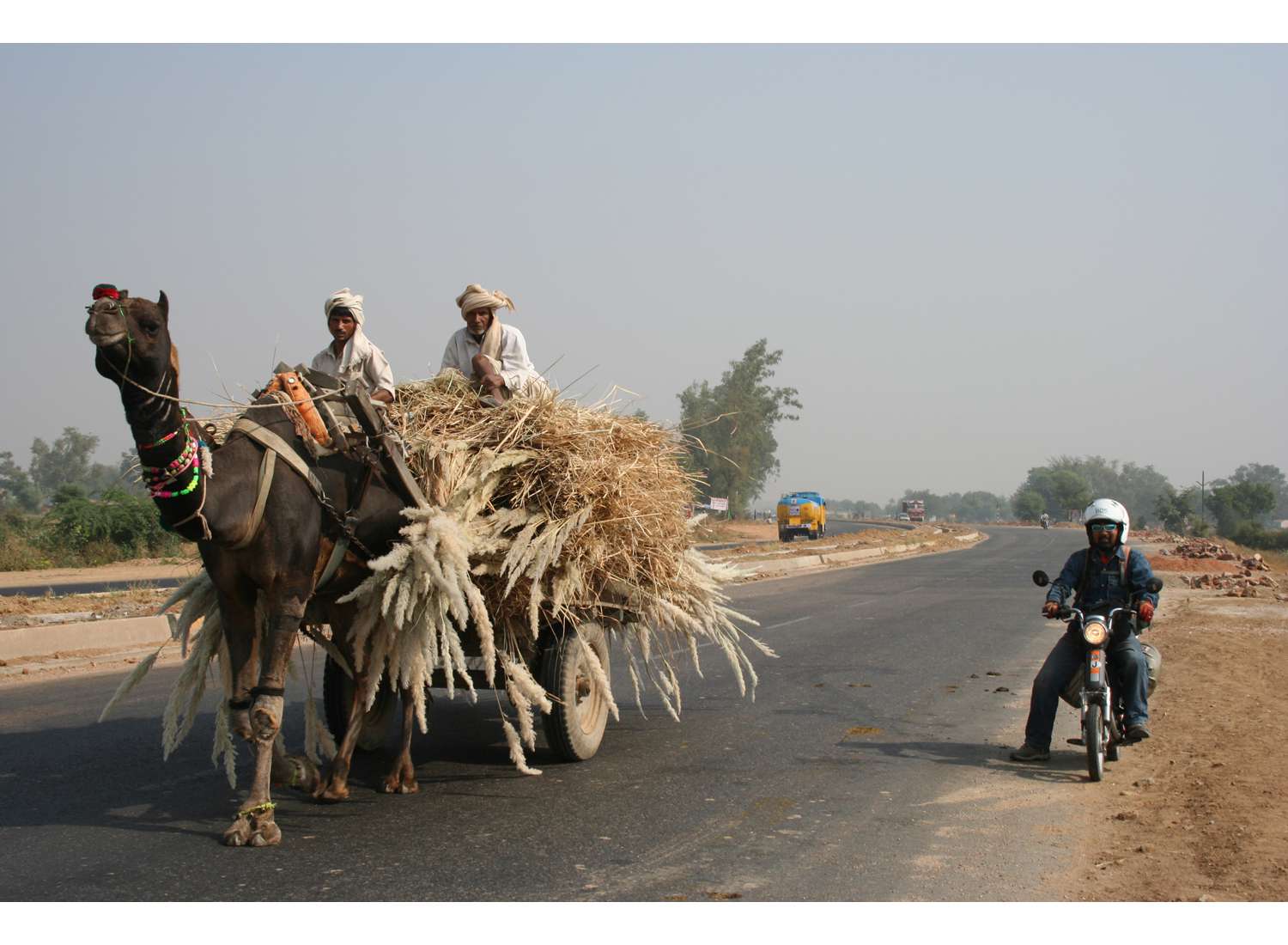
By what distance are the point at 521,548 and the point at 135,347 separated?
7.95 feet

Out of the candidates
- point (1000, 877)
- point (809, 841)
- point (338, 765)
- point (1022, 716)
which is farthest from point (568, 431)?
point (1022, 716)

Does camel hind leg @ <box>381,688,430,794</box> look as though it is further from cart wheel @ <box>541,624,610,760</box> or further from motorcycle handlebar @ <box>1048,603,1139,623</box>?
motorcycle handlebar @ <box>1048,603,1139,623</box>

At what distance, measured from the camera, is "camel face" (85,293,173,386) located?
486cm

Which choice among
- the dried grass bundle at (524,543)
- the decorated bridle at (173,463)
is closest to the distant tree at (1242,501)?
the dried grass bundle at (524,543)

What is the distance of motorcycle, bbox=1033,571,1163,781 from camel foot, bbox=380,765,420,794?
4140 millimetres

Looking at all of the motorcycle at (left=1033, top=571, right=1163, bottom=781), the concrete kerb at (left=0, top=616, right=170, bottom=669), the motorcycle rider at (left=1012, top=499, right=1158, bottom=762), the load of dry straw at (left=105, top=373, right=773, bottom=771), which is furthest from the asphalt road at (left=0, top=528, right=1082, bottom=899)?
the concrete kerb at (left=0, top=616, right=170, bottom=669)

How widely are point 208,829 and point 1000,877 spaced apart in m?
3.81

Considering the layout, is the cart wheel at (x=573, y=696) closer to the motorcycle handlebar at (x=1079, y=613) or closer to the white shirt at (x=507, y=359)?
the white shirt at (x=507, y=359)

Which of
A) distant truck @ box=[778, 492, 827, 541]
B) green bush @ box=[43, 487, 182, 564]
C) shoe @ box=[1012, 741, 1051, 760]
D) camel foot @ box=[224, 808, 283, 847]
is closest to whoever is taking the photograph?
camel foot @ box=[224, 808, 283, 847]

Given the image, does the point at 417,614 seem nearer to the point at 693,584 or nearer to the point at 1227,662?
the point at 693,584

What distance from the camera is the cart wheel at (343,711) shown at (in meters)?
7.65

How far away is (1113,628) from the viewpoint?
25.3 ft

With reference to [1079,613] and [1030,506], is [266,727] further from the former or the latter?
[1030,506]

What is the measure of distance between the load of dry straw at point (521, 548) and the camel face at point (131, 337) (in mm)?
1565
